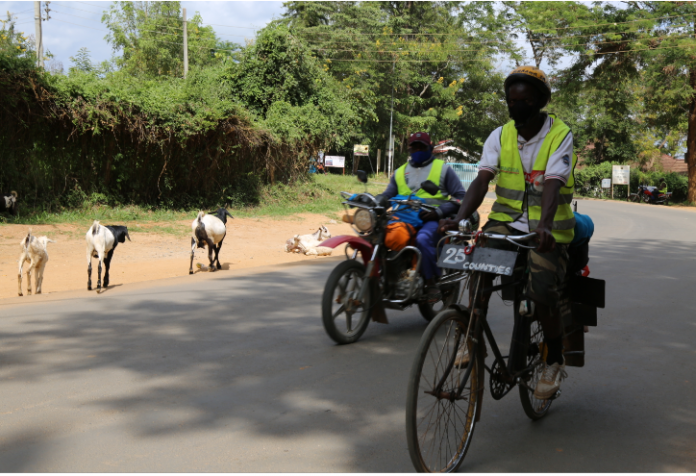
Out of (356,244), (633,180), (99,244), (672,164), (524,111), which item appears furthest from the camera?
(672,164)

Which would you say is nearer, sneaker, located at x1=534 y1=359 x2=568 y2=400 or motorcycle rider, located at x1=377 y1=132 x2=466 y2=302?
sneaker, located at x1=534 y1=359 x2=568 y2=400

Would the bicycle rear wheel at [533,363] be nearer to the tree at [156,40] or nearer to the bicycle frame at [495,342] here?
the bicycle frame at [495,342]

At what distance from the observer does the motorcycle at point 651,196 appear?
1484 inches

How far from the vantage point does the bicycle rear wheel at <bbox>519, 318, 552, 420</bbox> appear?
396cm

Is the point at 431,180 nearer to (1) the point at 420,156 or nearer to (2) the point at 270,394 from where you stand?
(1) the point at 420,156

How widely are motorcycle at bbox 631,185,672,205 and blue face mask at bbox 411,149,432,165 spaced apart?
35.6m

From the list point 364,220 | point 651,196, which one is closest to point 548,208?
point 364,220

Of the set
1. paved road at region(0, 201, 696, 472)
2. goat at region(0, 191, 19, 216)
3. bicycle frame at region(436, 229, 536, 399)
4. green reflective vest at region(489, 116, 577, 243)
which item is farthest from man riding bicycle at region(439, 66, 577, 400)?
goat at region(0, 191, 19, 216)

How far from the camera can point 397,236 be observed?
612 cm

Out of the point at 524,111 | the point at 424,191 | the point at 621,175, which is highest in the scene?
the point at 621,175

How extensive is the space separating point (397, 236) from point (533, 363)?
2.35 metres

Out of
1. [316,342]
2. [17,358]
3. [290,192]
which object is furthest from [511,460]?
[290,192]

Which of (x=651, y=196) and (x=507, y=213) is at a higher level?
(x=651, y=196)

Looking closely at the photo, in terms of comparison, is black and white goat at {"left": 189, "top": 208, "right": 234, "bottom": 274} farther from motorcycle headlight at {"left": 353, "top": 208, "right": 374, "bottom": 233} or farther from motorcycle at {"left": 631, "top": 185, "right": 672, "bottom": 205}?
motorcycle at {"left": 631, "top": 185, "right": 672, "bottom": 205}
